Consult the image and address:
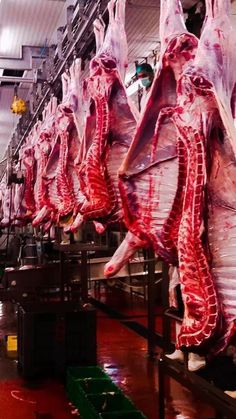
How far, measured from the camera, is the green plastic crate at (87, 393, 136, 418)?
205 inches

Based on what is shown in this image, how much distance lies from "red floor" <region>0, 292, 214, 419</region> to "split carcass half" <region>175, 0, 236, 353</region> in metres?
3.94

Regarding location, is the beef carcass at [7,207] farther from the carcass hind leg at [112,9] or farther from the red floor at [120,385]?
the carcass hind leg at [112,9]

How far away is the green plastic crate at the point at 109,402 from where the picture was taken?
5.20 meters

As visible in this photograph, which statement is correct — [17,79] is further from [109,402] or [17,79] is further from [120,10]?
[120,10]

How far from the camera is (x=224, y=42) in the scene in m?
2.46

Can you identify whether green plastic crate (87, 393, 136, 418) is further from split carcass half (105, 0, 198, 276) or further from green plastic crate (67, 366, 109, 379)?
split carcass half (105, 0, 198, 276)

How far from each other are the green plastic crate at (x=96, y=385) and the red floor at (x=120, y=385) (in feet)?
1.11

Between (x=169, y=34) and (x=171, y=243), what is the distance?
0.99m

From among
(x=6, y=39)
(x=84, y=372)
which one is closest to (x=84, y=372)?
(x=84, y=372)

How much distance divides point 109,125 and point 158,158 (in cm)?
92

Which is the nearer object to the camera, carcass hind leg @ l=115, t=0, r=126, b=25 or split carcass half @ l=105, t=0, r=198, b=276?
split carcass half @ l=105, t=0, r=198, b=276

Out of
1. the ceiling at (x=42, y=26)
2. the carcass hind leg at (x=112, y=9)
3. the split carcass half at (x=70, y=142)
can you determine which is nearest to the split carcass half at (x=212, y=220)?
the carcass hind leg at (x=112, y=9)

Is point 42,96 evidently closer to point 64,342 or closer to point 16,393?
point 64,342

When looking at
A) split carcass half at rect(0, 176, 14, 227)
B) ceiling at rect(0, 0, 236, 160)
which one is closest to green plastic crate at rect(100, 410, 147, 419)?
ceiling at rect(0, 0, 236, 160)
